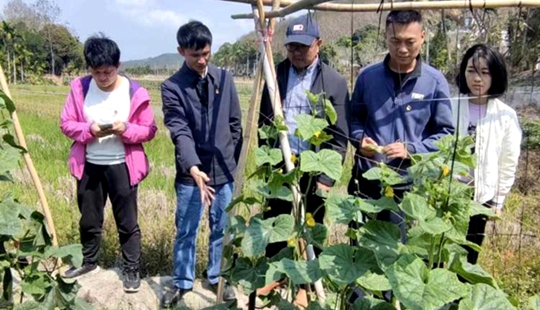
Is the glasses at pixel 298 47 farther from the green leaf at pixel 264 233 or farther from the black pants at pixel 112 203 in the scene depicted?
the black pants at pixel 112 203

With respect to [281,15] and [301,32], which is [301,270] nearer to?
[281,15]

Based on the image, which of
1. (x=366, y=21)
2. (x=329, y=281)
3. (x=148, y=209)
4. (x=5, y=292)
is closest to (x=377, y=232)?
(x=329, y=281)

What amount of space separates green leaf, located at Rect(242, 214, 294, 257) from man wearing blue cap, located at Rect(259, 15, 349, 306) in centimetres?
69

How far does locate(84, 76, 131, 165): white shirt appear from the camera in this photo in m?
2.99

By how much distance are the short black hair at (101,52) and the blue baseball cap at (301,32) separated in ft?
3.22

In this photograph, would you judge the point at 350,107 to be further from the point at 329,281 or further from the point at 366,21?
the point at 329,281

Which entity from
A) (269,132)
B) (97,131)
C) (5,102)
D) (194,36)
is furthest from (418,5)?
(97,131)

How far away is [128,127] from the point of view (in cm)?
296

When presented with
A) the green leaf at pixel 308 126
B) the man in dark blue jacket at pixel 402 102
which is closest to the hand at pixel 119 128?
the man in dark blue jacket at pixel 402 102

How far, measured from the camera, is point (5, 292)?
6.74 ft

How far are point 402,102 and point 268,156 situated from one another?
0.83 meters

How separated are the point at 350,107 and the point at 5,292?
5.53 ft

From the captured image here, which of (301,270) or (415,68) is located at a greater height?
(415,68)

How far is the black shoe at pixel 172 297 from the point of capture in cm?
296
